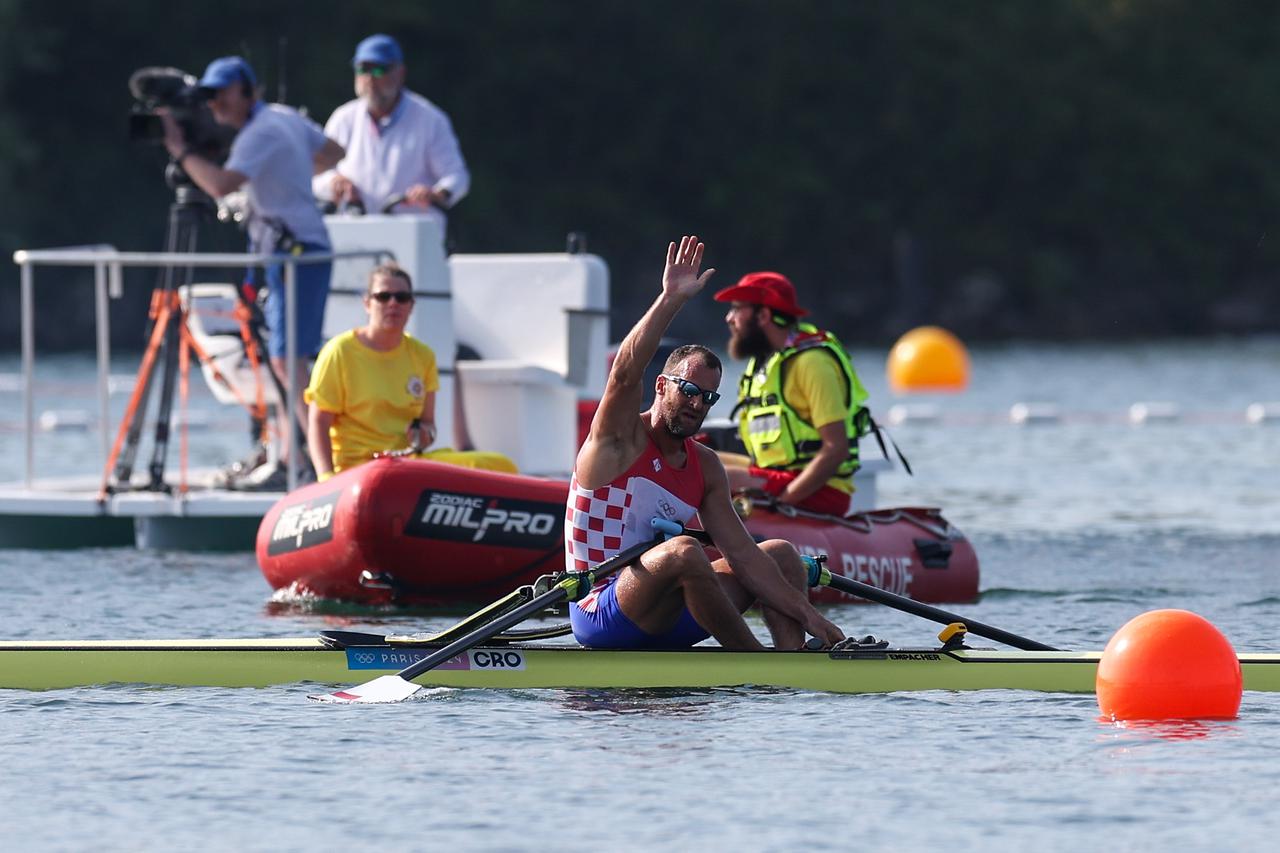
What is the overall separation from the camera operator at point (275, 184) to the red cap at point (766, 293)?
2.62 meters

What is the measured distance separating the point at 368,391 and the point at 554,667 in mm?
2862

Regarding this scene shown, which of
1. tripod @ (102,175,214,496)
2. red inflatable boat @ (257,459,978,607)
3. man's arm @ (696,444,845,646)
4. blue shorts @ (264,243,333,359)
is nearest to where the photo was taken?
man's arm @ (696,444,845,646)

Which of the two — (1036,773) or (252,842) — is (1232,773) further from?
(252,842)

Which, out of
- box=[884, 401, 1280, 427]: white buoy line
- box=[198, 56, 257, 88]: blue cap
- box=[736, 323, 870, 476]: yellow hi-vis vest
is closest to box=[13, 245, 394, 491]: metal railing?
box=[198, 56, 257, 88]: blue cap

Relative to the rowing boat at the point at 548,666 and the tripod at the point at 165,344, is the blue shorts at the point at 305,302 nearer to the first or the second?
the tripod at the point at 165,344

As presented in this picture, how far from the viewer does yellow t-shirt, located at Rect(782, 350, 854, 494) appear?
10.7m

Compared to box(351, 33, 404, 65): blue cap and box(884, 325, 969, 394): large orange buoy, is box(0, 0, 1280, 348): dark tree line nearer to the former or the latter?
box(884, 325, 969, 394): large orange buoy

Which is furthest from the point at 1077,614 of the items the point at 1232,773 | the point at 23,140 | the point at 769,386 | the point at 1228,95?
the point at 1228,95

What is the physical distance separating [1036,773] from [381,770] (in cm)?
192

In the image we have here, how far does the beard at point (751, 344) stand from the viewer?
10.7m

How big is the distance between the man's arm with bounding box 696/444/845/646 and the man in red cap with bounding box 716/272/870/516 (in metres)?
2.12

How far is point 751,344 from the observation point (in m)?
10.7

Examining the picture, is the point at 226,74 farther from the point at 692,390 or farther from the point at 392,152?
the point at 692,390

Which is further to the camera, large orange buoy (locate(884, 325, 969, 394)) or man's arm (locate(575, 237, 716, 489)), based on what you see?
large orange buoy (locate(884, 325, 969, 394))
